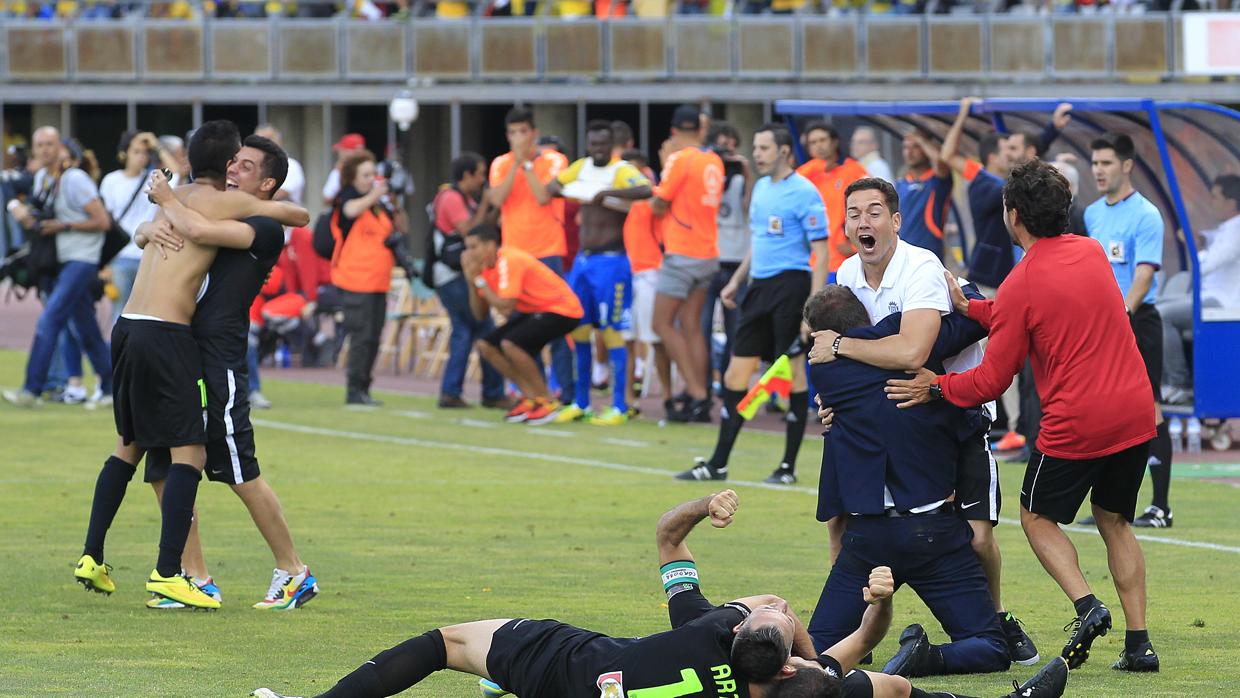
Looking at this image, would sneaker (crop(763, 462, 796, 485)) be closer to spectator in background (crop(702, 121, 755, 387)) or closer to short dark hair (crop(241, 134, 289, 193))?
spectator in background (crop(702, 121, 755, 387))

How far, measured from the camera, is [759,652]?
5.72 m

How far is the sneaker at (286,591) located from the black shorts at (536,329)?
311 inches

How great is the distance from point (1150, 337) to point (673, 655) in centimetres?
583

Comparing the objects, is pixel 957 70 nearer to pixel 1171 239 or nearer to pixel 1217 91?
pixel 1217 91

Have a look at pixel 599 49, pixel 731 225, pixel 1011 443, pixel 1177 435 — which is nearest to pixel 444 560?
pixel 1011 443

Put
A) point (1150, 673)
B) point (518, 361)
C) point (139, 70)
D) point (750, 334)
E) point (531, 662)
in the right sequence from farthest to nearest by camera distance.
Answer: point (139, 70), point (518, 361), point (750, 334), point (1150, 673), point (531, 662)

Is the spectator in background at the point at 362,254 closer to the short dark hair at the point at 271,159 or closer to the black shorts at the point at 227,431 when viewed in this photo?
the short dark hair at the point at 271,159

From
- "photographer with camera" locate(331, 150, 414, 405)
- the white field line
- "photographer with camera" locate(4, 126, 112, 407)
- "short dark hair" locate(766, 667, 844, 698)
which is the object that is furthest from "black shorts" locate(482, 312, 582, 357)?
"short dark hair" locate(766, 667, 844, 698)

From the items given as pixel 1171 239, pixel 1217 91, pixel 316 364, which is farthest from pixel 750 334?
pixel 1217 91

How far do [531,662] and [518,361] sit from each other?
10585 millimetres

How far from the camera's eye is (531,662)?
610cm

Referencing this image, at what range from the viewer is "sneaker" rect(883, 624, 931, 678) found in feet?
22.4

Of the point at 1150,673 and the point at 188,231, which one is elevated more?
the point at 188,231

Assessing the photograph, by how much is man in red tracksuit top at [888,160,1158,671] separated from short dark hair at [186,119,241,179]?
3158 mm
